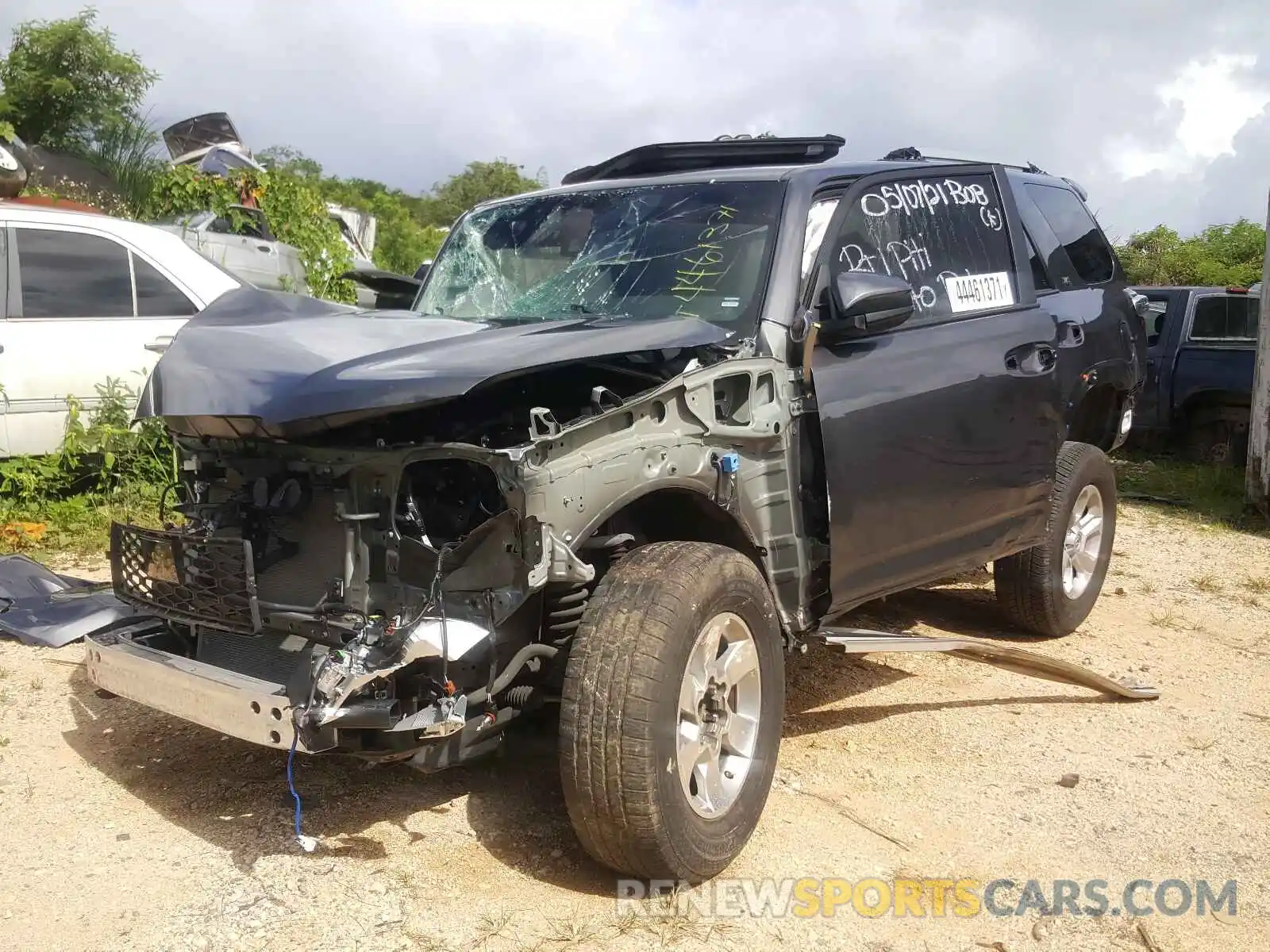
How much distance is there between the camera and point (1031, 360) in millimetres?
4551

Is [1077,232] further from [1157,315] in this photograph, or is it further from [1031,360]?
[1157,315]

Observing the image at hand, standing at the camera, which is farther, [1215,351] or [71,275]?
[1215,351]

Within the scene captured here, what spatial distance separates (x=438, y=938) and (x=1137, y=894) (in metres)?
1.86

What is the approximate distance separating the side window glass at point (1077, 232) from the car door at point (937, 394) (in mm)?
611

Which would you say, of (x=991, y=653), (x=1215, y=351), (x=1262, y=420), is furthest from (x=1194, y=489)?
(x=991, y=653)

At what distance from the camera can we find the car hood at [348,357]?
111 inches

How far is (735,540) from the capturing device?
350cm

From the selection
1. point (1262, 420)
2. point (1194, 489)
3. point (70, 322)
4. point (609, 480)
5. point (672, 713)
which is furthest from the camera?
point (1194, 489)

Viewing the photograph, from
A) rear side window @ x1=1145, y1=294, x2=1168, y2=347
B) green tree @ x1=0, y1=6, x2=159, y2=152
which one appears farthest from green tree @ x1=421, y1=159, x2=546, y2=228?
rear side window @ x1=1145, y1=294, x2=1168, y2=347

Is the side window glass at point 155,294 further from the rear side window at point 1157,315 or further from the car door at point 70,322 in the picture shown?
the rear side window at point 1157,315

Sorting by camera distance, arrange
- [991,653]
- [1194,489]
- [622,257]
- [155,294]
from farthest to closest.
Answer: [1194,489] → [155,294] → [991,653] → [622,257]

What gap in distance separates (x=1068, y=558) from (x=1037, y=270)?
1.34m

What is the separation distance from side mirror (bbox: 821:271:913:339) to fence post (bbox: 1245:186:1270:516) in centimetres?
557

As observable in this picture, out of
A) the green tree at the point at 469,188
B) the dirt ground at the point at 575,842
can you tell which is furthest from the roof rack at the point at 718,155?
the green tree at the point at 469,188
